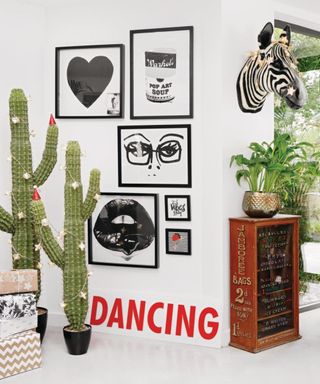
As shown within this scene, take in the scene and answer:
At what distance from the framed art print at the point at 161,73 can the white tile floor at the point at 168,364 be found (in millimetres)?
1694

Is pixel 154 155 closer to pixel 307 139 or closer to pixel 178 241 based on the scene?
pixel 178 241

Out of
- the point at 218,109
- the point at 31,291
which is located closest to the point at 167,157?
the point at 218,109

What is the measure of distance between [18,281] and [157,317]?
1102 millimetres

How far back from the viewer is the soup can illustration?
13.4 feet

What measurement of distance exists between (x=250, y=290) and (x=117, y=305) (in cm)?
107

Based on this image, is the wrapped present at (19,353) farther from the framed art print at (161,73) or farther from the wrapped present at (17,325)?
the framed art print at (161,73)

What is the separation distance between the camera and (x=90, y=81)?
430cm

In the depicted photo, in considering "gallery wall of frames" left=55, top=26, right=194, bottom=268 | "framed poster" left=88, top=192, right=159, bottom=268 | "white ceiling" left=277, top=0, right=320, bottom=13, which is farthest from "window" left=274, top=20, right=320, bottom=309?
"framed poster" left=88, top=192, right=159, bottom=268

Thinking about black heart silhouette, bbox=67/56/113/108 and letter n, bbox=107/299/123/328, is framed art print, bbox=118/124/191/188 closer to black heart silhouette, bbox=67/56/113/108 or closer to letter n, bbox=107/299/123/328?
black heart silhouette, bbox=67/56/113/108

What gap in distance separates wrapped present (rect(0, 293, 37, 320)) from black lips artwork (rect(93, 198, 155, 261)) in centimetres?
85

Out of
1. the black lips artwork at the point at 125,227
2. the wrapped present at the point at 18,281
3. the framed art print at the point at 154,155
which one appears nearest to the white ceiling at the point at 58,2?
the framed art print at the point at 154,155

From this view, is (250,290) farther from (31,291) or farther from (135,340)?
(31,291)

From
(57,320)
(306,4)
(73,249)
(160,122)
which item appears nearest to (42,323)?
(57,320)

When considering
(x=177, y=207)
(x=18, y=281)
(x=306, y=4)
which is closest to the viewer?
(x=18, y=281)
